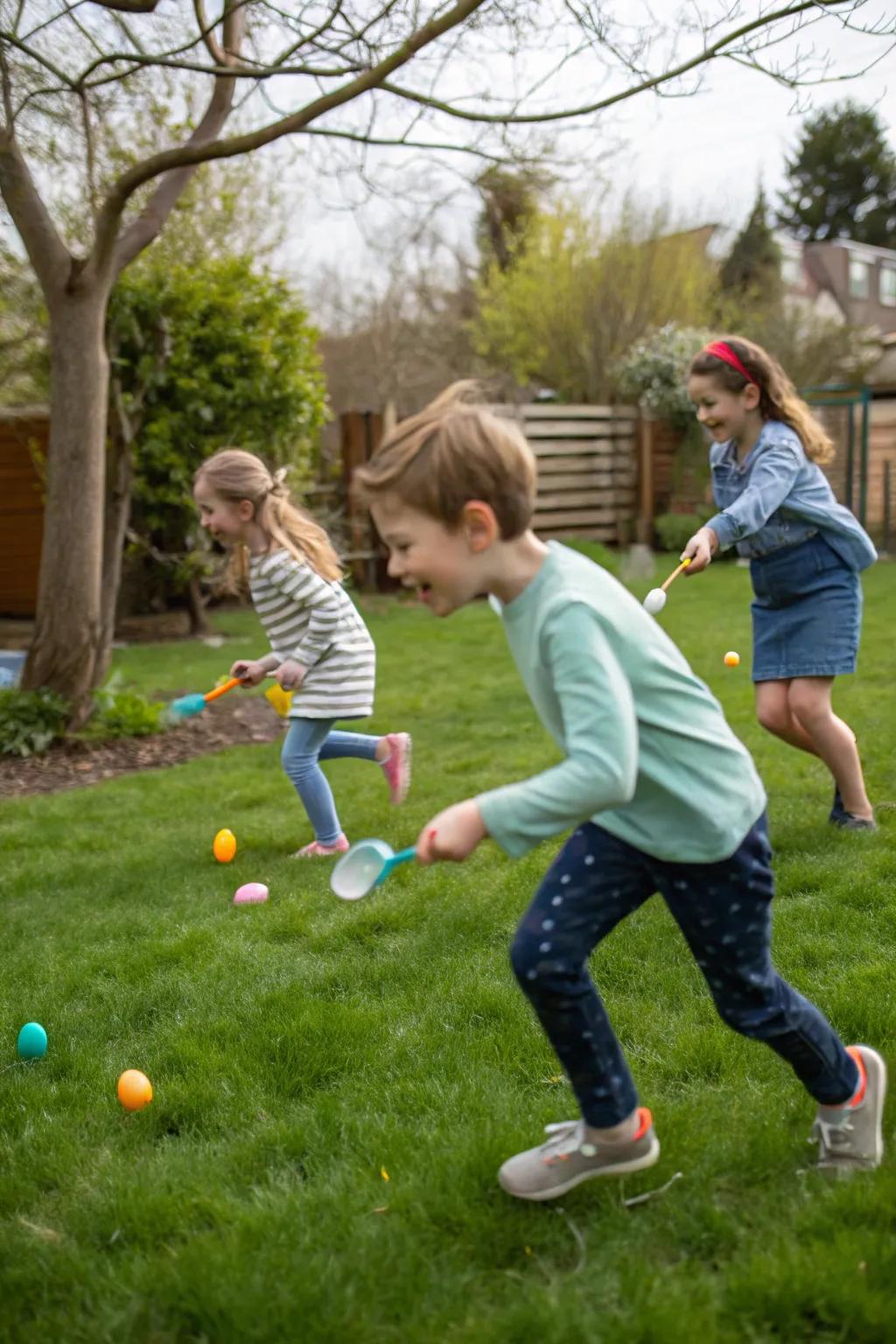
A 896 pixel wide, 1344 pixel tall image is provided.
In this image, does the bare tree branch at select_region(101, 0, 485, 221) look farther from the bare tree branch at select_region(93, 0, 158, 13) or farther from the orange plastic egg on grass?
the orange plastic egg on grass

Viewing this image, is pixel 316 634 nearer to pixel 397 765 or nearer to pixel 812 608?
pixel 397 765

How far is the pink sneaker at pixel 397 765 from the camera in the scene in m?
5.09

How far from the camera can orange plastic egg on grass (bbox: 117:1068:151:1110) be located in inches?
111

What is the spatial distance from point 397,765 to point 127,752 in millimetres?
2607

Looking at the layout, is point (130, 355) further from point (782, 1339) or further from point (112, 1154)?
point (782, 1339)

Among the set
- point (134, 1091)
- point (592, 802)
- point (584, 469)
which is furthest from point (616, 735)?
point (584, 469)

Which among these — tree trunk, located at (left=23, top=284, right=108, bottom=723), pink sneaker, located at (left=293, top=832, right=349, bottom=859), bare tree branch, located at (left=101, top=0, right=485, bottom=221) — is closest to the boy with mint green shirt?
pink sneaker, located at (left=293, top=832, right=349, bottom=859)

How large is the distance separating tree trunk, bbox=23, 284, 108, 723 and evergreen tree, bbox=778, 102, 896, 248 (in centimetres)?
3870

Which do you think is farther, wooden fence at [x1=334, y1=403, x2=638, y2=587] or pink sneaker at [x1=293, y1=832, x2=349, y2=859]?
wooden fence at [x1=334, y1=403, x2=638, y2=587]

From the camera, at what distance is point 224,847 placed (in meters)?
4.85

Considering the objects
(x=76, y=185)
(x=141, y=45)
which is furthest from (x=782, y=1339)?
(x=76, y=185)

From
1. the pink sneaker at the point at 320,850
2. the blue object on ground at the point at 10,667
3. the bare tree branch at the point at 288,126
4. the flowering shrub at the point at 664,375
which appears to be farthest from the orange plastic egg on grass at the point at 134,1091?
the flowering shrub at the point at 664,375

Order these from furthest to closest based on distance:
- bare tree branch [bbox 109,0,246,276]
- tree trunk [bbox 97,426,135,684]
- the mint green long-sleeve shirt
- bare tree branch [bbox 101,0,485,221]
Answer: tree trunk [bbox 97,426,135,684] → bare tree branch [bbox 109,0,246,276] → bare tree branch [bbox 101,0,485,221] → the mint green long-sleeve shirt

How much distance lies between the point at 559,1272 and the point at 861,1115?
68 centimetres
